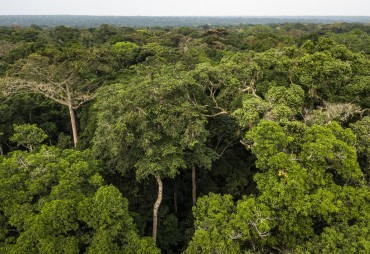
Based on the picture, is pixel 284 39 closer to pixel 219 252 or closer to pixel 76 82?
pixel 76 82

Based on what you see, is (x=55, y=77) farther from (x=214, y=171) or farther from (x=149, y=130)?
(x=214, y=171)

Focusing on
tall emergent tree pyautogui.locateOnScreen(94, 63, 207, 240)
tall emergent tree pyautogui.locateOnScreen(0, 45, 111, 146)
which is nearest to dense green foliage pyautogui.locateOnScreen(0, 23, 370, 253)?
tall emergent tree pyautogui.locateOnScreen(94, 63, 207, 240)

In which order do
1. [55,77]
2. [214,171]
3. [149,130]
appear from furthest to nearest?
[55,77], [214,171], [149,130]

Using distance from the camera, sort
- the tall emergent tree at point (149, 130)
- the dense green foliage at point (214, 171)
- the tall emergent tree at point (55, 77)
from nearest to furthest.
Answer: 1. the dense green foliage at point (214, 171)
2. the tall emergent tree at point (149, 130)
3. the tall emergent tree at point (55, 77)

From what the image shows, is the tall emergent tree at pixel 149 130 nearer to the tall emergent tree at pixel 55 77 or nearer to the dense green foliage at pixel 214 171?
the dense green foliage at pixel 214 171

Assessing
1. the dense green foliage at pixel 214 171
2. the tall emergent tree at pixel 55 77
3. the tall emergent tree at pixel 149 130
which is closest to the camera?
the dense green foliage at pixel 214 171

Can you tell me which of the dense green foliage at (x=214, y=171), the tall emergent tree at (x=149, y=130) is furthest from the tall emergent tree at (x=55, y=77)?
the tall emergent tree at (x=149, y=130)

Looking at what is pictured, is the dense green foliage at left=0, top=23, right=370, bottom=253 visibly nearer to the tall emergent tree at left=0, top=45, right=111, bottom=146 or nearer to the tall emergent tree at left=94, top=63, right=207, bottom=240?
the tall emergent tree at left=94, top=63, right=207, bottom=240

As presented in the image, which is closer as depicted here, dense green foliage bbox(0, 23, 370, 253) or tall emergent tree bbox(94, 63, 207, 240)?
dense green foliage bbox(0, 23, 370, 253)

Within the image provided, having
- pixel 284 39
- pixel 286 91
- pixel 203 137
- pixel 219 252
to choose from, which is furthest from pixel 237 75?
pixel 284 39

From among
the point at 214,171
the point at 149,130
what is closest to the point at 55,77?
the point at 149,130

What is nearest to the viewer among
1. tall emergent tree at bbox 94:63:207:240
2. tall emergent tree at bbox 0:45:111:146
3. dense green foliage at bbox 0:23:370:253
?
dense green foliage at bbox 0:23:370:253
